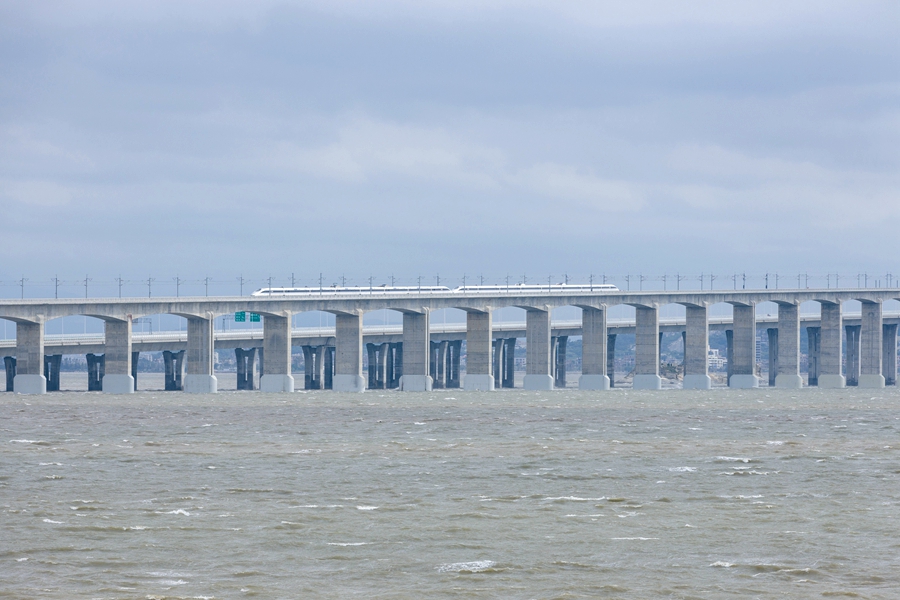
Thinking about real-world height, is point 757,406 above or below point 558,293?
below

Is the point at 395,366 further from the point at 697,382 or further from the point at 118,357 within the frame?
the point at 118,357

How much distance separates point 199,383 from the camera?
12212cm

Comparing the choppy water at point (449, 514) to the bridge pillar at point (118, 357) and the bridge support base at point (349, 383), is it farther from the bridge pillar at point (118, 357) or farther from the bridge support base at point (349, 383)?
the bridge support base at point (349, 383)

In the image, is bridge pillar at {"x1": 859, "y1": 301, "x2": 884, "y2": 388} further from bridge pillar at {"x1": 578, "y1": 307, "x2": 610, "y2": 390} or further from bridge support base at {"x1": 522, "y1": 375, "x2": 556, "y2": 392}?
bridge support base at {"x1": 522, "y1": 375, "x2": 556, "y2": 392}

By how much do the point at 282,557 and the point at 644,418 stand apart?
52.5 m

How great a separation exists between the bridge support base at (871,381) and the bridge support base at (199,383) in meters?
89.1

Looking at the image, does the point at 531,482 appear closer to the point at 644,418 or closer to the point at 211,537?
the point at 211,537

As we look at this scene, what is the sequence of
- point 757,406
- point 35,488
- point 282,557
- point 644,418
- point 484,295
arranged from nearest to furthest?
point 282,557 → point 35,488 → point 644,418 → point 757,406 → point 484,295

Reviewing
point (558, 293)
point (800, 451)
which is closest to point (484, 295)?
point (558, 293)

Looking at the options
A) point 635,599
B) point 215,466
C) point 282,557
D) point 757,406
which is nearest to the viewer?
point 635,599

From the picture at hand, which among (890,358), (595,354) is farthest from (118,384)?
(890,358)

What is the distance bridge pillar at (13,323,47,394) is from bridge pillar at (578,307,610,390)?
6026cm

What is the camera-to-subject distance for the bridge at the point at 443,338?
117m

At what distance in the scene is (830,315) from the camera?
167 meters
